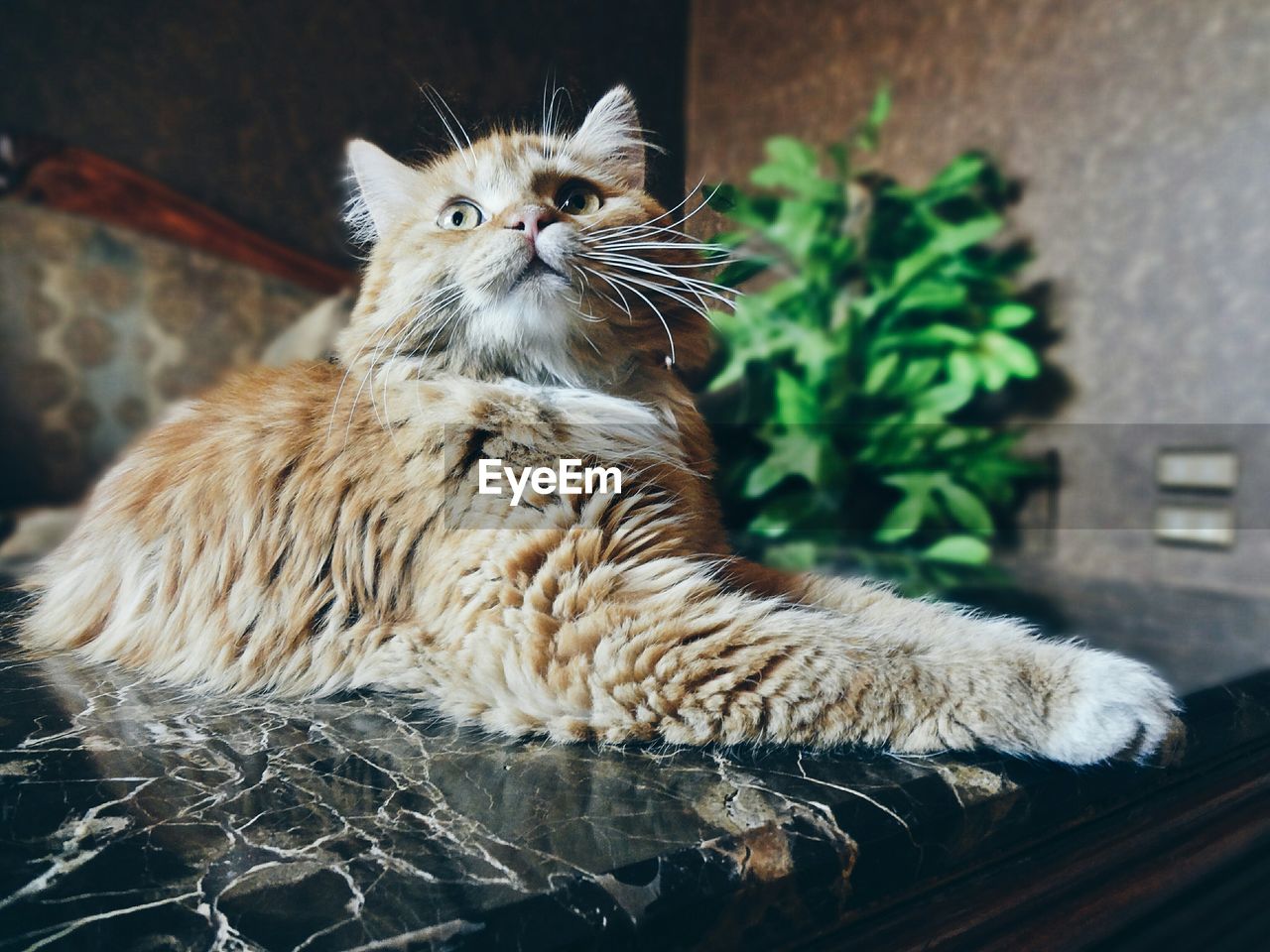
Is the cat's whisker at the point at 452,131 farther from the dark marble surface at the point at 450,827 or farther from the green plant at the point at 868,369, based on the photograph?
the green plant at the point at 868,369

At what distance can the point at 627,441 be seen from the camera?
31.0 inches

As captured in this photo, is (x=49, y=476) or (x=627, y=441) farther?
(x=49, y=476)

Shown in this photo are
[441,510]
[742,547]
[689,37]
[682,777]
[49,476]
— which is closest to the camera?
[682,777]

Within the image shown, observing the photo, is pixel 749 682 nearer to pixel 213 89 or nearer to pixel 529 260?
pixel 529 260

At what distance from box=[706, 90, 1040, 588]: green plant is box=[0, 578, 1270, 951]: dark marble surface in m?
1.30

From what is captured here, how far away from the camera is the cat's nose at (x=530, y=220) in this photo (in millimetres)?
718

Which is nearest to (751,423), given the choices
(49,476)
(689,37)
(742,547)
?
(742,547)

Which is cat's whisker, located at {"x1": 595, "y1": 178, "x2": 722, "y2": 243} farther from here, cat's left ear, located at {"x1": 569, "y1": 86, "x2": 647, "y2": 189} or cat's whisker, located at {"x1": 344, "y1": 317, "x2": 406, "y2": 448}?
cat's whisker, located at {"x1": 344, "y1": 317, "x2": 406, "y2": 448}

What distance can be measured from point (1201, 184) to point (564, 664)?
2.04m

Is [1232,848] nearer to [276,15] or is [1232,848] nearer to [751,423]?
[751,423]

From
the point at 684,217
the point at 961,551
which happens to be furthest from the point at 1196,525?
the point at 684,217

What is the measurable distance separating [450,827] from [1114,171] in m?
2.27

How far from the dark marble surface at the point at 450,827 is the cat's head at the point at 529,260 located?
1.20 feet

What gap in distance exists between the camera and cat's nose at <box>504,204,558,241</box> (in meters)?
0.72
